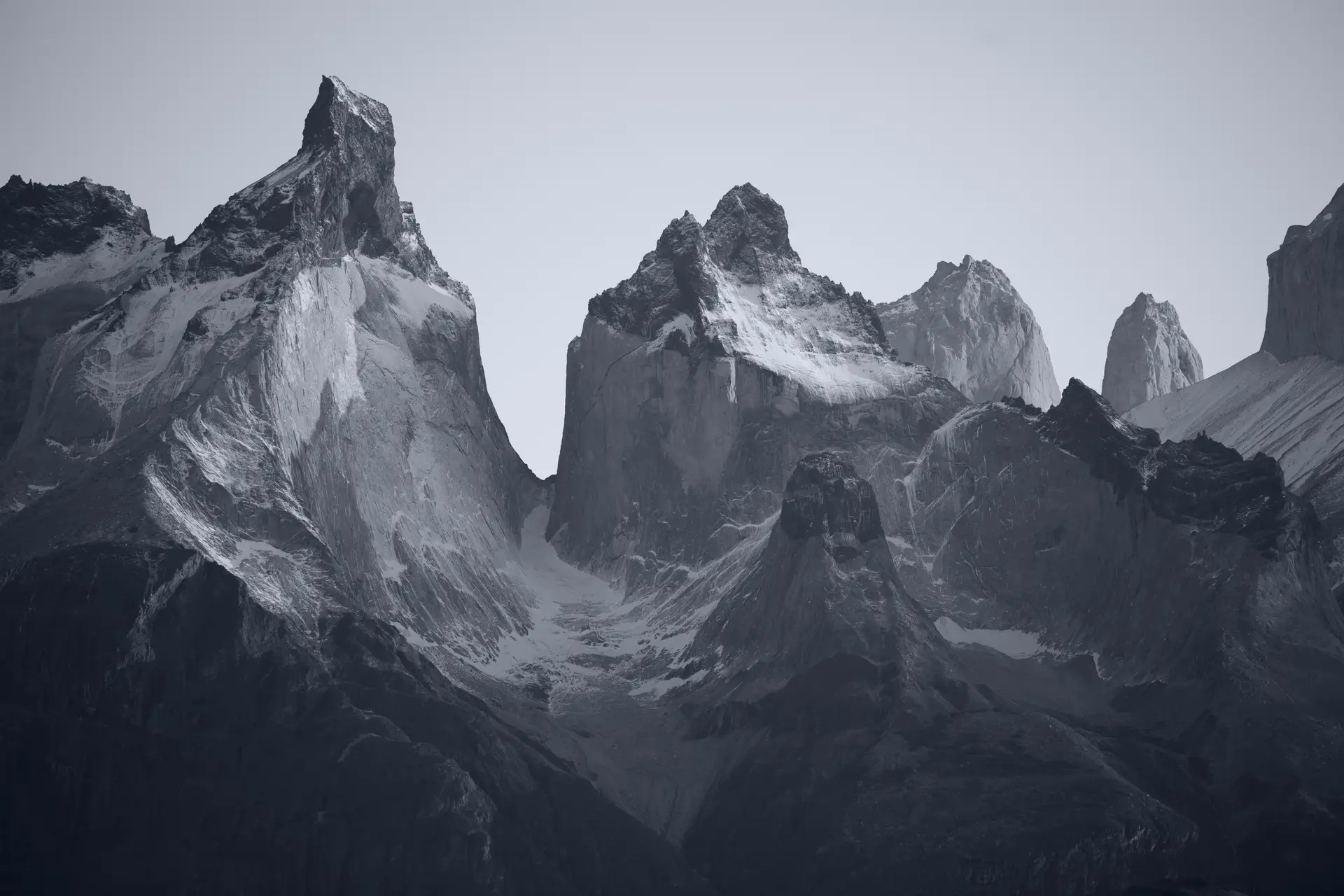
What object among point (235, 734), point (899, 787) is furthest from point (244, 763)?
point (899, 787)

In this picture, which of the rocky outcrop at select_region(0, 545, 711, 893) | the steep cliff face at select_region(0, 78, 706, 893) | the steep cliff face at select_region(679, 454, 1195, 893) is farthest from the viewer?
the steep cliff face at select_region(679, 454, 1195, 893)

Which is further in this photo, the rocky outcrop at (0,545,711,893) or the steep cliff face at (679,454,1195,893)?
the steep cliff face at (679,454,1195,893)

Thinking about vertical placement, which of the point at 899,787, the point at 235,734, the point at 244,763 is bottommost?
the point at 899,787

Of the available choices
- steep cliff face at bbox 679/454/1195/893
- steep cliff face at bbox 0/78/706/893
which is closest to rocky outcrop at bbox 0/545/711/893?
steep cliff face at bbox 0/78/706/893

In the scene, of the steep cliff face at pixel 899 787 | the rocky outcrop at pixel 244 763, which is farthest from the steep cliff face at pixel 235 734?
the steep cliff face at pixel 899 787

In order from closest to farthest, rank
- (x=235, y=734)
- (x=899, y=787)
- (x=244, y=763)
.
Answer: (x=244, y=763)
(x=235, y=734)
(x=899, y=787)

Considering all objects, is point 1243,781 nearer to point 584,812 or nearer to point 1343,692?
point 1343,692

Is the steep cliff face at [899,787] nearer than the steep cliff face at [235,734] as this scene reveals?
No

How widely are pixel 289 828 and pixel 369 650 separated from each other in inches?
815

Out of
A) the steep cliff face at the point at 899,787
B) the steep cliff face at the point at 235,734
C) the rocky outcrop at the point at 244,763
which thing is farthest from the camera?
the steep cliff face at the point at 899,787

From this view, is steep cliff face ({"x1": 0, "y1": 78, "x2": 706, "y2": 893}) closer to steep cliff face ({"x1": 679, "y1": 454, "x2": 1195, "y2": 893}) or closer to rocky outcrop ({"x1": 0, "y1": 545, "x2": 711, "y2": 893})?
rocky outcrop ({"x1": 0, "y1": 545, "x2": 711, "y2": 893})

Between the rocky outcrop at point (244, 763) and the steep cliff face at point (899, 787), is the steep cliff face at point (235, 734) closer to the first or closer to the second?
the rocky outcrop at point (244, 763)

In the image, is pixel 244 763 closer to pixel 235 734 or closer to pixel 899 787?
pixel 235 734

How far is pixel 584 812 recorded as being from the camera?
182 m
